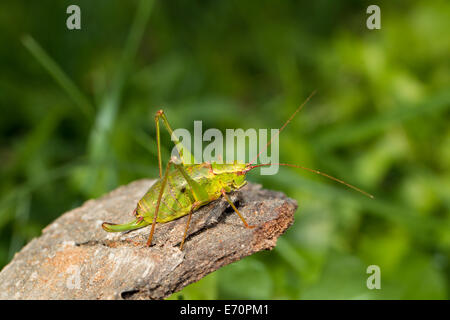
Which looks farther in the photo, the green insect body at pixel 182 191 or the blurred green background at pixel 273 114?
the blurred green background at pixel 273 114

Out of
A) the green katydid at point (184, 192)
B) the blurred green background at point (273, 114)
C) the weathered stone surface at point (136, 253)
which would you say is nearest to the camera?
the weathered stone surface at point (136, 253)

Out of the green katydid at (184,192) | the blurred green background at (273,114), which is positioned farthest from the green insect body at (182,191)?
the blurred green background at (273,114)

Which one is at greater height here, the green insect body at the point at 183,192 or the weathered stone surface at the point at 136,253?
the green insect body at the point at 183,192

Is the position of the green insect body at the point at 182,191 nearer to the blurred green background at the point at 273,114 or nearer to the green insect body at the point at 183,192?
the green insect body at the point at 183,192

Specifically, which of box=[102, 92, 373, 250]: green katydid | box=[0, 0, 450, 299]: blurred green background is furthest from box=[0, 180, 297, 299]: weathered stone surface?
box=[0, 0, 450, 299]: blurred green background

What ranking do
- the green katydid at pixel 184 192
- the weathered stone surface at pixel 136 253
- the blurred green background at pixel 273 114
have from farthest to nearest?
the blurred green background at pixel 273 114 < the green katydid at pixel 184 192 < the weathered stone surface at pixel 136 253

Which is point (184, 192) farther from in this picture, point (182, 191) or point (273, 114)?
point (273, 114)
